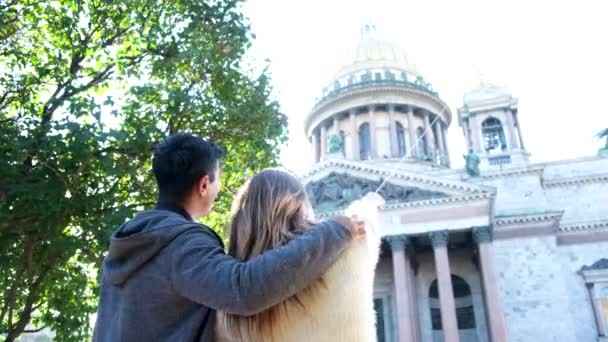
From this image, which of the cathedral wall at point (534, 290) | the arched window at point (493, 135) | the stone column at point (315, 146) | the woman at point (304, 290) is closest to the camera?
the woman at point (304, 290)

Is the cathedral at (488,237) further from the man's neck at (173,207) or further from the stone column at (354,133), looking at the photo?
the man's neck at (173,207)

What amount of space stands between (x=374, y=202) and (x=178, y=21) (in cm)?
759

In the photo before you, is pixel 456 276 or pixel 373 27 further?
pixel 373 27

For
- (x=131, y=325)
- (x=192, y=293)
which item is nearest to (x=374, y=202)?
(x=192, y=293)

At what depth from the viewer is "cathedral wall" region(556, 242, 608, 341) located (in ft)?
83.3

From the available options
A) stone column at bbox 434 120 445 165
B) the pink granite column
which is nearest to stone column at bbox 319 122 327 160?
stone column at bbox 434 120 445 165

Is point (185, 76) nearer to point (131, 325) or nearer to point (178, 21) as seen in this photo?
point (178, 21)

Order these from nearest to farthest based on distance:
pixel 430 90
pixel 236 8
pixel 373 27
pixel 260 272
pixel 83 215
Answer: pixel 260 272
pixel 83 215
pixel 236 8
pixel 430 90
pixel 373 27

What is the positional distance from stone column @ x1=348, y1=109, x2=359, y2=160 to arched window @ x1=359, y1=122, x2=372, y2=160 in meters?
0.50

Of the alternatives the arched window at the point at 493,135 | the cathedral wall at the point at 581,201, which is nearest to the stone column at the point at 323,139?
the arched window at the point at 493,135

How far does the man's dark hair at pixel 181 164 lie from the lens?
195 centimetres

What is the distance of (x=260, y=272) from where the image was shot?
1.50 m

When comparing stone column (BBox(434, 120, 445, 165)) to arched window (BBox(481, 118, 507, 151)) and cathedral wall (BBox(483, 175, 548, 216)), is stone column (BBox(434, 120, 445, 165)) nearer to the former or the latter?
arched window (BBox(481, 118, 507, 151))

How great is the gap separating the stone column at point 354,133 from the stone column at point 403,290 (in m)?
14.7
